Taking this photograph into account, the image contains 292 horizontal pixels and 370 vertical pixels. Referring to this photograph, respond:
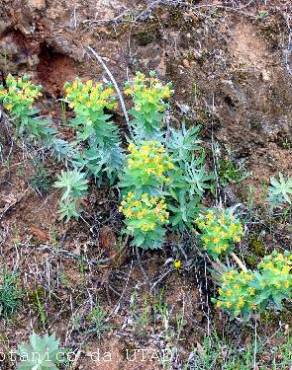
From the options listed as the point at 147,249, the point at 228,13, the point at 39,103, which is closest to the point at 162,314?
the point at 147,249

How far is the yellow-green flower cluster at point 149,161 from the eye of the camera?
9.90 feet

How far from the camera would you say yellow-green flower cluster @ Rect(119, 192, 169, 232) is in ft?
10.2

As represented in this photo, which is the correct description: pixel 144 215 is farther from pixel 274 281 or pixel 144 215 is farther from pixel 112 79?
pixel 112 79

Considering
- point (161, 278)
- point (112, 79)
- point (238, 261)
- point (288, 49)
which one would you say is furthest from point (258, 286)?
point (288, 49)

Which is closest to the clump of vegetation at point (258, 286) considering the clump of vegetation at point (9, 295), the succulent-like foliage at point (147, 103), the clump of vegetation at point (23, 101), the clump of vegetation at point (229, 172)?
the clump of vegetation at point (229, 172)

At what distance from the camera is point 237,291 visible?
3.15 meters

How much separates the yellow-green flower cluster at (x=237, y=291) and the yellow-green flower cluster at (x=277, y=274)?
0.23 ft

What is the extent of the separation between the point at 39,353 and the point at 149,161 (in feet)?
3.28

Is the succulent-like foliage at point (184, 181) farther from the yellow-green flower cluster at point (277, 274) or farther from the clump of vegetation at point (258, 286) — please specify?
the yellow-green flower cluster at point (277, 274)

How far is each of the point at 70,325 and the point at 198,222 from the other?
2.71ft

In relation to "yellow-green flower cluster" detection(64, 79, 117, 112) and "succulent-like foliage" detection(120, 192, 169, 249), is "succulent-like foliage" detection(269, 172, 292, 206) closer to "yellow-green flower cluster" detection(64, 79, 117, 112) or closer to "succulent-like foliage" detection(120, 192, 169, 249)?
"succulent-like foliage" detection(120, 192, 169, 249)

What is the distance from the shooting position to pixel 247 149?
3.84 meters

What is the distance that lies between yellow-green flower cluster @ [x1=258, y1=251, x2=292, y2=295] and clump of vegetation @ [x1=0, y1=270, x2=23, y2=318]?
3.91 ft

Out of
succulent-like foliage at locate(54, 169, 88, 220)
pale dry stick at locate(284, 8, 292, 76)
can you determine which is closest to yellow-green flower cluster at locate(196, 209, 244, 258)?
succulent-like foliage at locate(54, 169, 88, 220)
